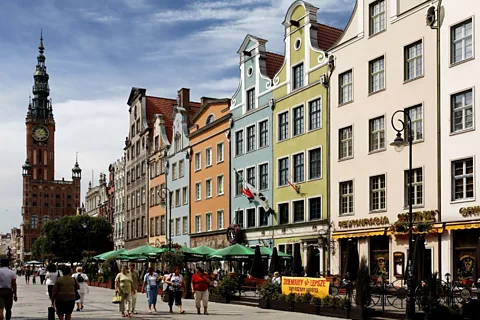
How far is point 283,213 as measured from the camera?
149ft

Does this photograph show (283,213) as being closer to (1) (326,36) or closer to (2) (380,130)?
(1) (326,36)

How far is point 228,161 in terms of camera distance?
174 feet

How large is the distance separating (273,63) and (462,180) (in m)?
21.3

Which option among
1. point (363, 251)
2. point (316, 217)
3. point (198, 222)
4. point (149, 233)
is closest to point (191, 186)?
point (198, 222)

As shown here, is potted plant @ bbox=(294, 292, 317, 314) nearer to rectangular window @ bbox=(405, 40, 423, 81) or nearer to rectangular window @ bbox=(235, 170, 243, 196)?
rectangular window @ bbox=(405, 40, 423, 81)

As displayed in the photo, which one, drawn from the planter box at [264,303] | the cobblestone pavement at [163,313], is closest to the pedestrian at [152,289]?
the cobblestone pavement at [163,313]

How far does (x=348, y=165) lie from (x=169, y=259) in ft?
38.2

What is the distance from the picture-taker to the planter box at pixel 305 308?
25.7m

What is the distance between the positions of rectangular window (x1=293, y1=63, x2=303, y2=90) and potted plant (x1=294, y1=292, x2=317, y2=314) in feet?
63.0

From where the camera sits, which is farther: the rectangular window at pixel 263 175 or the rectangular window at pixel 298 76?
the rectangular window at pixel 263 175

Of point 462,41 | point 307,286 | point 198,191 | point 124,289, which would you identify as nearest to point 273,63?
point 198,191

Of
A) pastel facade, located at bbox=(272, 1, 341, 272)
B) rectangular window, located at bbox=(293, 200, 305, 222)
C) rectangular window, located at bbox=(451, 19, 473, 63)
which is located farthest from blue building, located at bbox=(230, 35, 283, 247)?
rectangular window, located at bbox=(451, 19, 473, 63)

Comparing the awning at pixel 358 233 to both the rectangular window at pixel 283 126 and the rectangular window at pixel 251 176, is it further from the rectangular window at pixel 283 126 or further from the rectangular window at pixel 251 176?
the rectangular window at pixel 251 176

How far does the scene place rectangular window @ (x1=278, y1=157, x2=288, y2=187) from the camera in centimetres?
4512
